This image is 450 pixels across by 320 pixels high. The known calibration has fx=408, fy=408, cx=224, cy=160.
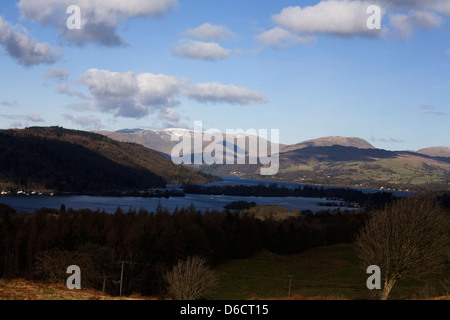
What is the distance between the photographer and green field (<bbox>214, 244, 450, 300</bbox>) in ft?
131

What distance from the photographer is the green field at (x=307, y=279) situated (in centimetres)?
3981

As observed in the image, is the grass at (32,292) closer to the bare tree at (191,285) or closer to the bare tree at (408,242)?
the bare tree at (191,285)

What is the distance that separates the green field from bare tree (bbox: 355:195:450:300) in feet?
13.5

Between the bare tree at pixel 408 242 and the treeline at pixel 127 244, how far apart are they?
23.7 meters

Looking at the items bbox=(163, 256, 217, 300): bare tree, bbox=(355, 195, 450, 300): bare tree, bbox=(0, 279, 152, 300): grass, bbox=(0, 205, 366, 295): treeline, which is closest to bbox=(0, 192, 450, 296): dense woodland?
bbox=(0, 205, 366, 295): treeline

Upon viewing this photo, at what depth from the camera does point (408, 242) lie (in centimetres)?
2911

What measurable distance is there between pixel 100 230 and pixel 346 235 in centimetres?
6249

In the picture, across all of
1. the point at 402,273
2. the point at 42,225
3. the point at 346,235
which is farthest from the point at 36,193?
the point at 402,273

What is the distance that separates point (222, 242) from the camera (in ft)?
245

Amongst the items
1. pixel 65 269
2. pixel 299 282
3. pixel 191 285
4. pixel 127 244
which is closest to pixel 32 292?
pixel 191 285

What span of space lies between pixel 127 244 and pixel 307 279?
26.1 m

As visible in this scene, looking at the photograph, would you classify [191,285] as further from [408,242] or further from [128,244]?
[128,244]

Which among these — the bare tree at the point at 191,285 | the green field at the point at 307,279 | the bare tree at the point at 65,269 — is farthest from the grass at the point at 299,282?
the bare tree at the point at 65,269
